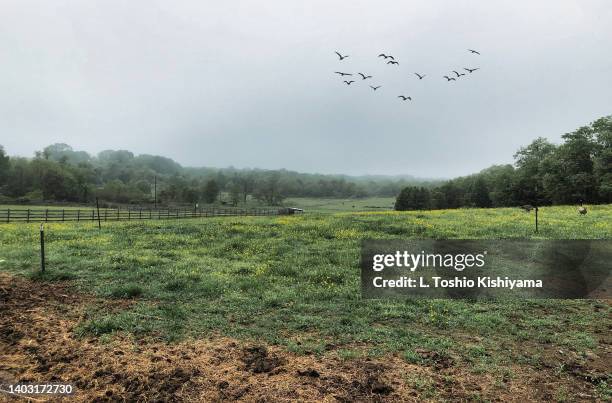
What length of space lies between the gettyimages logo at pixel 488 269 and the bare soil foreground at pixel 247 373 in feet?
14.4

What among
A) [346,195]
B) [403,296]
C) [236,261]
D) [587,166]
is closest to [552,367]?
[403,296]

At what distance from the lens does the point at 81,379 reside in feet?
22.0

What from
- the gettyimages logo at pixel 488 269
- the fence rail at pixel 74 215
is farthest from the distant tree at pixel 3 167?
the gettyimages logo at pixel 488 269

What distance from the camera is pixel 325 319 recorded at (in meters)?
9.80

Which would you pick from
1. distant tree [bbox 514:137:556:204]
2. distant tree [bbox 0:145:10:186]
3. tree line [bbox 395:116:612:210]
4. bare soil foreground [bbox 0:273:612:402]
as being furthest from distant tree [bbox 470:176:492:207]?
distant tree [bbox 0:145:10:186]

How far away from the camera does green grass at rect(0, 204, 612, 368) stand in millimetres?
8469

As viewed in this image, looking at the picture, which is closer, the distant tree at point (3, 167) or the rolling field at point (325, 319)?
the rolling field at point (325, 319)

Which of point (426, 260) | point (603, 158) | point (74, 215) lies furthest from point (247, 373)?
point (603, 158)

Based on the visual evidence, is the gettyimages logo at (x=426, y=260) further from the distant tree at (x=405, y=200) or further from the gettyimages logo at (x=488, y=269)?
the distant tree at (x=405, y=200)

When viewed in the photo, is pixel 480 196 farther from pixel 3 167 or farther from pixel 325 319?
pixel 3 167

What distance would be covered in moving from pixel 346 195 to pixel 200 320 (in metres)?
188

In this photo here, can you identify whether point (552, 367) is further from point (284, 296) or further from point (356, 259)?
point (356, 259)

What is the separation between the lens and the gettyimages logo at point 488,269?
1239 cm

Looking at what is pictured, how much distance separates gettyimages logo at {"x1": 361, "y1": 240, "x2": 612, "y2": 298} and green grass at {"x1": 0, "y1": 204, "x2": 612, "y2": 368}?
35.4 inches
